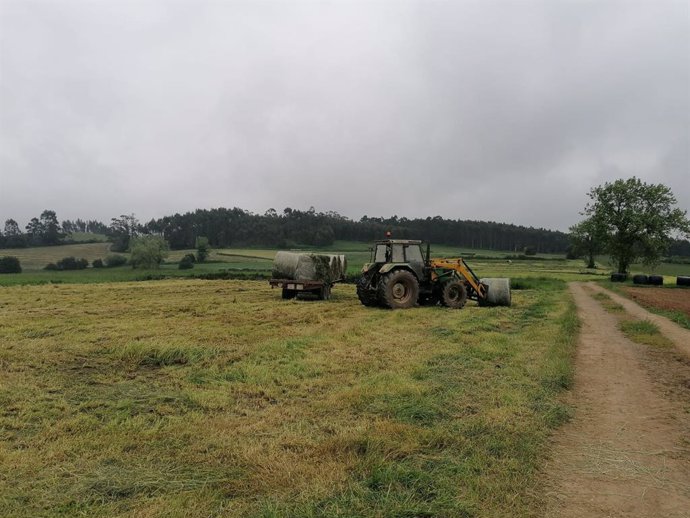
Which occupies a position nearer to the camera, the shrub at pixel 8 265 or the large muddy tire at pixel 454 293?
the large muddy tire at pixel 454 293

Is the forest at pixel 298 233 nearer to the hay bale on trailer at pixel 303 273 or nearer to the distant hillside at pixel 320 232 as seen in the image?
the distant hillside at pixel 320 232

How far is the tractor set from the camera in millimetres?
14477

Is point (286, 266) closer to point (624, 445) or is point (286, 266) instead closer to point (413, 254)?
point (413, 254)

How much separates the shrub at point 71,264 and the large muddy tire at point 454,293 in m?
58.0

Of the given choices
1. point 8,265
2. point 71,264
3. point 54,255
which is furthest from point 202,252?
point 54,255

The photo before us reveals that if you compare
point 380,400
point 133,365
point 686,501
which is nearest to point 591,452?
point 686,501

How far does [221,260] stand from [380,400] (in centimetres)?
5824

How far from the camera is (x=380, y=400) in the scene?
17.5ft

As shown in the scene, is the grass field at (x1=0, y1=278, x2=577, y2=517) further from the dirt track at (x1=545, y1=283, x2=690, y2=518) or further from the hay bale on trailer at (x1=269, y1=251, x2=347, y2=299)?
the hay bale on trailer at (x1=269, y1=251, x2=347, y2=299)

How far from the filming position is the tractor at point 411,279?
1448 cm

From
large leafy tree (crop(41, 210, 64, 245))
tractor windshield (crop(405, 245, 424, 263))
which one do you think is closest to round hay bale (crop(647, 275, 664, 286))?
tractor windshield (crop(405, 245, 424, 263))

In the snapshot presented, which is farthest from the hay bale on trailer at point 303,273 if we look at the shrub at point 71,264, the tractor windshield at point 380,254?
the shrub at point 71,264

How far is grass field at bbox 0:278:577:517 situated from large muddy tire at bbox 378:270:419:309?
4.43m

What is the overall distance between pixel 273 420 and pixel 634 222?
43.5m
